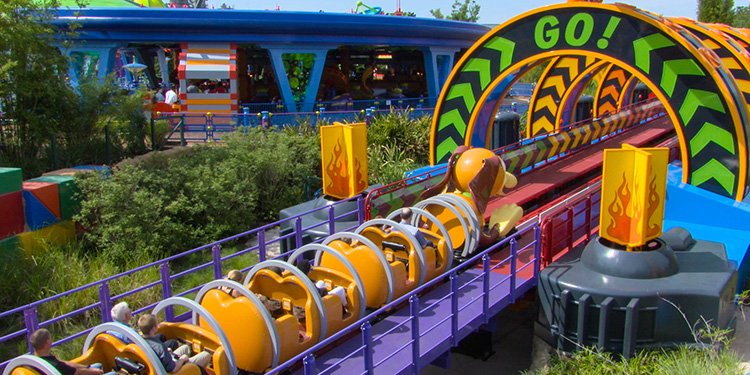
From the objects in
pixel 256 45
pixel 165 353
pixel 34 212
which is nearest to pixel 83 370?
pixel 165 353

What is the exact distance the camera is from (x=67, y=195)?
10492mm

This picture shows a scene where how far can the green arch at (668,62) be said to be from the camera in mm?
9039

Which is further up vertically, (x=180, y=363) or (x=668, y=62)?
(x=668, y=62)

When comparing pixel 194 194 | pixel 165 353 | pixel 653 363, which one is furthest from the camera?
pixel 194 194

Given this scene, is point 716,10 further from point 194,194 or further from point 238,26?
point 194,194

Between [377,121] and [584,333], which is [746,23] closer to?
[377,121]

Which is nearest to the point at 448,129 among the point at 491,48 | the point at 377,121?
the point at 491,48

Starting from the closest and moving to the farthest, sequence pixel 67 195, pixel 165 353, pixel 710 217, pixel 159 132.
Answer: pixel 165 353, pixel 710 217, pixel 67 195, pixel 159 132

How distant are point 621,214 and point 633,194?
27 cm

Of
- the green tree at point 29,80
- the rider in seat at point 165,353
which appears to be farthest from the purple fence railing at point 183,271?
the green tree at point 29,80

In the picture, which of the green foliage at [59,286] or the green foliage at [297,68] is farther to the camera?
the green foliage at [297,68]

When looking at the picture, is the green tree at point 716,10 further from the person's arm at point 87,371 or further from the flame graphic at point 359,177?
the person's arm at point 87,371

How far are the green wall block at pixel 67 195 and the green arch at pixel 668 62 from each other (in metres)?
7.90

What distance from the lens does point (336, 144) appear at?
990 cm
